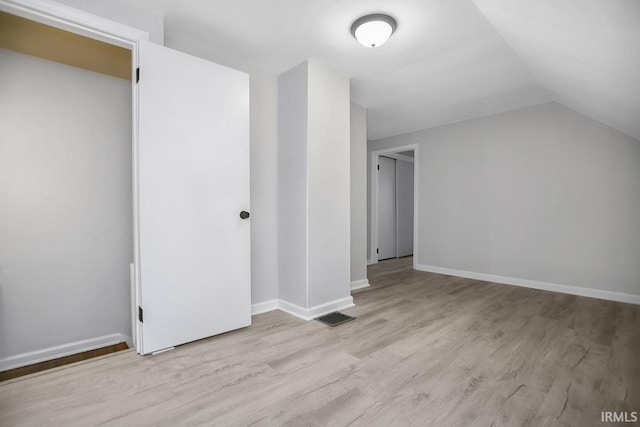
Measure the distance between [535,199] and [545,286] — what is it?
1.12 metres

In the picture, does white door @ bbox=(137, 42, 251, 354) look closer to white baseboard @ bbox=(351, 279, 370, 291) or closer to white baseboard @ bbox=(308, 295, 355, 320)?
white baseboard @ bbox=(308, 295, 355, 320)

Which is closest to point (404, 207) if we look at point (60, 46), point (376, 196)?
point (376, 196)

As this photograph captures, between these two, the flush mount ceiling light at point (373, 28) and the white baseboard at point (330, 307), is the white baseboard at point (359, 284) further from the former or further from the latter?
the flush mount ceiling light at point (373, 28)

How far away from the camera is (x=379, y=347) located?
2156 mm

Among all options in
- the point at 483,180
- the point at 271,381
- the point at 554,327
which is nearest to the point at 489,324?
the point at 554,327

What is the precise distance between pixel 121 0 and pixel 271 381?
2.63 metres

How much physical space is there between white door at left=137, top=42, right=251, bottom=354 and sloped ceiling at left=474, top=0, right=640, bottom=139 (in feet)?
6.60

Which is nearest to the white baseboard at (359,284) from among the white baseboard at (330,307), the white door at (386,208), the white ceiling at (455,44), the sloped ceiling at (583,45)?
the white baseboard at (330,307)

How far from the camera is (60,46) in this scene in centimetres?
220

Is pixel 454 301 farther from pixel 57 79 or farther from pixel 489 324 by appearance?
pixel 57 79

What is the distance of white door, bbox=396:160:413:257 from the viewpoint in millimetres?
6273

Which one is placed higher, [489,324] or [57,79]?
[57,79]

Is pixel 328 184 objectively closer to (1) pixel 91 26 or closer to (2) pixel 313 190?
(2) pixel 313 190

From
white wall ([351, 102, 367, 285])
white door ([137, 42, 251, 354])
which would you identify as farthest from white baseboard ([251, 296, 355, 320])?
white wall ([351, 102, 367, 285])
